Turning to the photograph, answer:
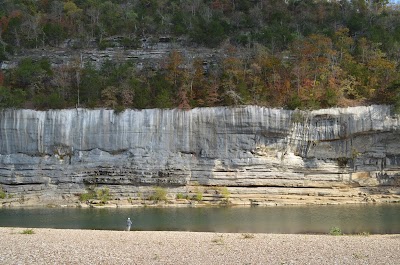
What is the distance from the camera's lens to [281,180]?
124ft

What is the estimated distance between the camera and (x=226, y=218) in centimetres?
2853

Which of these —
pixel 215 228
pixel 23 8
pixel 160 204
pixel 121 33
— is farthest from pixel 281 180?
pixel 23 8

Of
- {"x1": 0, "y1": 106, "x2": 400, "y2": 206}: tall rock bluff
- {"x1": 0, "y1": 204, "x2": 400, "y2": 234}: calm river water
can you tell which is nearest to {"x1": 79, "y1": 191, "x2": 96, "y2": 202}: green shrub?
{"x1": 0, "y1": 106, "x2": 400, "y2": 206}: tall rock bluff

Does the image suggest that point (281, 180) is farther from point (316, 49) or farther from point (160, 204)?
point (316, 49)

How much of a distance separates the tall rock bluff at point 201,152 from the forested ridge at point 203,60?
157 cm

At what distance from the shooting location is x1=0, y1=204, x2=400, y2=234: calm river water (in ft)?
82.2

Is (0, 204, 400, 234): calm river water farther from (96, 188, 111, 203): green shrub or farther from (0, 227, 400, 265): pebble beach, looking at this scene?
(0, 227, 400, 265): pebble beach

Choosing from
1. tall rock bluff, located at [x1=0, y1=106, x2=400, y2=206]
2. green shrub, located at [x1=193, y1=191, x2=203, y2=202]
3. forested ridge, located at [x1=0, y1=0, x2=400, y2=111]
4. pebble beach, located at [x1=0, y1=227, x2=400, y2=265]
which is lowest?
green shrub, located at [x1=193, y1=191, x2=203, y2=202]

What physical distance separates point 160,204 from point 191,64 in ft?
52.2

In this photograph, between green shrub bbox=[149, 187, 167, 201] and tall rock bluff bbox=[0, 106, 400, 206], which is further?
tall rock bluff bbox=[0, 106, 400, 206]

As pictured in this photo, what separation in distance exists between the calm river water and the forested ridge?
10.8 m

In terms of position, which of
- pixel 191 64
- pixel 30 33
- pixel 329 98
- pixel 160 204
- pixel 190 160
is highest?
pixel 30 33

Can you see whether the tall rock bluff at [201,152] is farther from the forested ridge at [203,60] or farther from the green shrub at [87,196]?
the forested ridge at [203,60]

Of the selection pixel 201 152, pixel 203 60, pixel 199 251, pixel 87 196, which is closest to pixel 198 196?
pixel 201 152
